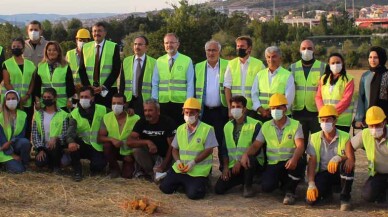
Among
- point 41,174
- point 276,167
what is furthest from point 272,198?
point 41,174

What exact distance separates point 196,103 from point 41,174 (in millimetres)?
2639

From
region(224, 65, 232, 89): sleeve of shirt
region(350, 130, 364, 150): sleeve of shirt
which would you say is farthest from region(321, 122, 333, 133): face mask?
region(224, 65, 232, 89): sleeve of shirt

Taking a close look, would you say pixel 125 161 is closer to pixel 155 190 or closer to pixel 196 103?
pixel 155 190

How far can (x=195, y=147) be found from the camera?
308 inches

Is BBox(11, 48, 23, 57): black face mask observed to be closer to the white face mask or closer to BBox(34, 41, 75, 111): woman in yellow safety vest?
BBox(34, 41, 75, 111): woman in yellow safety vest

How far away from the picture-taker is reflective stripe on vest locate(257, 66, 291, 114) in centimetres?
805

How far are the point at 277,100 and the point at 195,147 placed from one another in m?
1.26

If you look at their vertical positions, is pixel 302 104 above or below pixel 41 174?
above

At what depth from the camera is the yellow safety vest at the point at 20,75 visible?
9.01 m

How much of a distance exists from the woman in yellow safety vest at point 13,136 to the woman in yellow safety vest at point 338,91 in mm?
4340

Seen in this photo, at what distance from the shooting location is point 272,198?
304 inches

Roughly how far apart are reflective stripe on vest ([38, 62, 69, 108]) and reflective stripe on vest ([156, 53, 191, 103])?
1559 mm

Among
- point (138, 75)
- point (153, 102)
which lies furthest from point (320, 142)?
point (138, 75)

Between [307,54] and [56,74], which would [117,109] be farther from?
[307,54]
